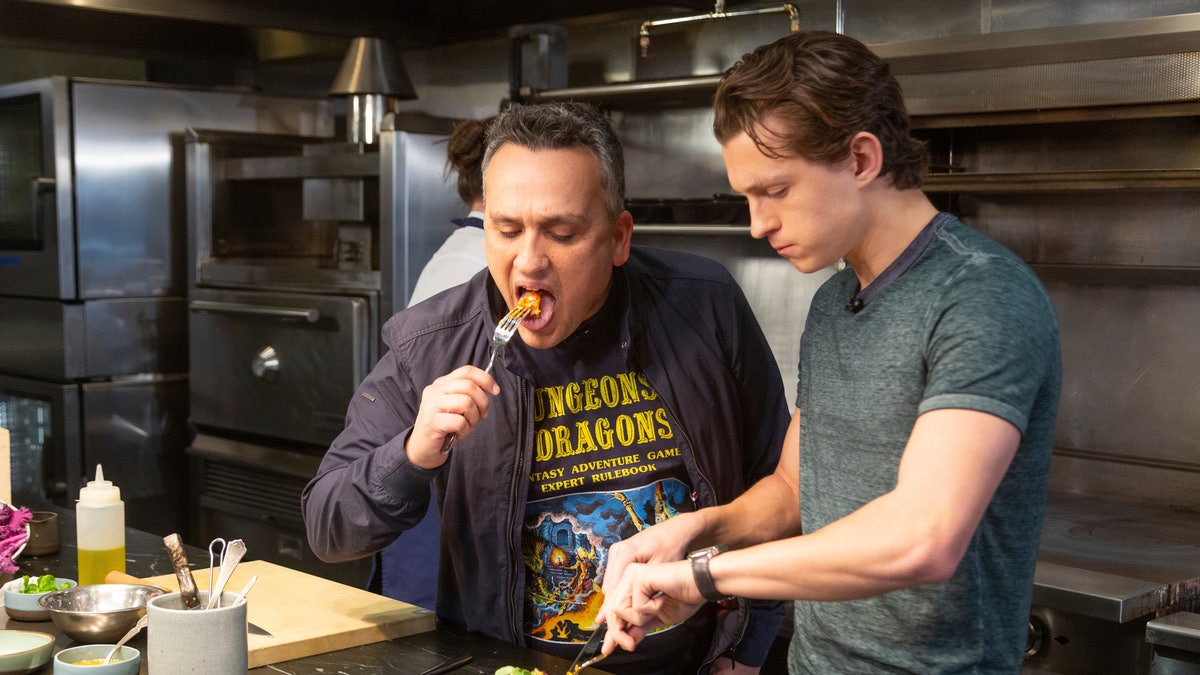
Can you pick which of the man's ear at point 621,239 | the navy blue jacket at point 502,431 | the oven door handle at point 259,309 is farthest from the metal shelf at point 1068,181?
the oven door handle at point 259,309

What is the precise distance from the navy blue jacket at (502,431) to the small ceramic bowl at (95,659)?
0.39 meters

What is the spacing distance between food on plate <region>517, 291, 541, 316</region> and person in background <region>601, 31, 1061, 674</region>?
391mm

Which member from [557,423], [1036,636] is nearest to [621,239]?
[557,423]

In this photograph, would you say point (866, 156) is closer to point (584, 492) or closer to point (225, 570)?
point (584, 492)

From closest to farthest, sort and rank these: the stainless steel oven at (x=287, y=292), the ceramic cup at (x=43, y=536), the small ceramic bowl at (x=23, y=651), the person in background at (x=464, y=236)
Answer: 1. the small ceramic bowl at (x=23, y=651)
2. the ceramic cup at (x=43, y=536)
3. the person in background at (x=464, y=236)
4. the stainless steel oven at (x=287, y=292)

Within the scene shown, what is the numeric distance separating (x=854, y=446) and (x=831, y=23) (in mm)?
2274

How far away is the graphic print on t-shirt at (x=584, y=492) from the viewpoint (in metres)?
1.81

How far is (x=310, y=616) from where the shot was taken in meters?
1.70

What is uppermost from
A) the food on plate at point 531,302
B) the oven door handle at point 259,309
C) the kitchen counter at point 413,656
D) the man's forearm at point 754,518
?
the food on plate at point 531,302

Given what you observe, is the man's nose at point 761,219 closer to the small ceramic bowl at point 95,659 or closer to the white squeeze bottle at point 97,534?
the small ceramic bowl at point 95,659

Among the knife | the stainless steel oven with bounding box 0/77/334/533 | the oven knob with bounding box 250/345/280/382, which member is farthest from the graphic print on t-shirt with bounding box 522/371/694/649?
the stainless steel oven with bounding box 0/77/334/533

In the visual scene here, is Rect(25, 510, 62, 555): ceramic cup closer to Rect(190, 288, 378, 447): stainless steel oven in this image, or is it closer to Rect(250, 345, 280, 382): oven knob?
Rect(190, 288, 378, 447): stainless steel oven

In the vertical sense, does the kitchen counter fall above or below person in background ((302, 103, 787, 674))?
below

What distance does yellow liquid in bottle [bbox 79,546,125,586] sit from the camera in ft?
5.93
